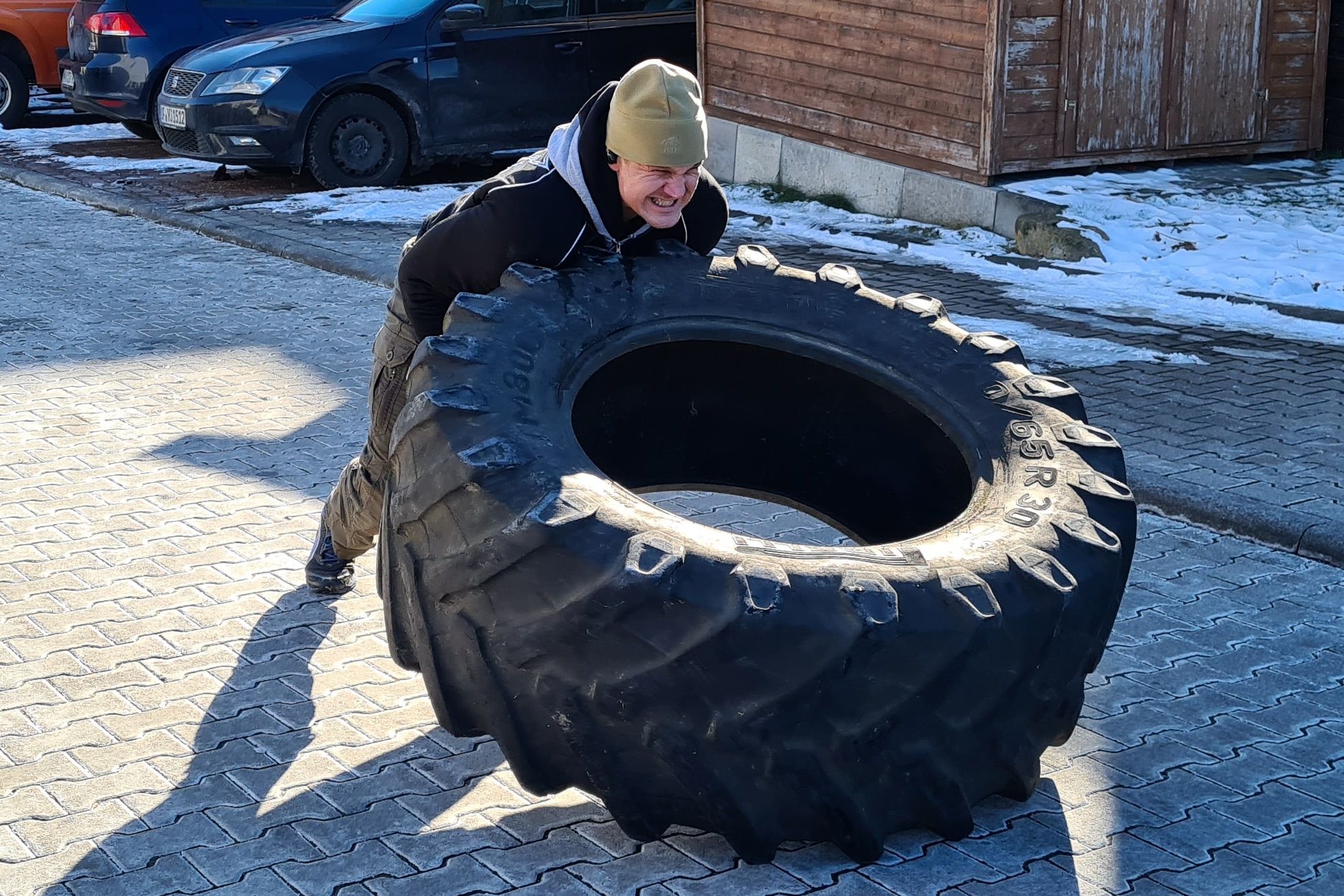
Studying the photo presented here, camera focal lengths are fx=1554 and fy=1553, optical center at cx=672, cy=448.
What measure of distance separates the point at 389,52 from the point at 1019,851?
10.0 m

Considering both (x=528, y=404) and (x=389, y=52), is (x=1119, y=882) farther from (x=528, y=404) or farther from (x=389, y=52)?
(x=389, y=52)

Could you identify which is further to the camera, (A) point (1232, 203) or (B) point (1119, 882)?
(A) point (1232, 203)

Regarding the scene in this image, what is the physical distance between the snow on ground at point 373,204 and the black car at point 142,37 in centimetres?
218

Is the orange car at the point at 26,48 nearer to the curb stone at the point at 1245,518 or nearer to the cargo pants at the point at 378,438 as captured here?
the cargo pants at the point at 378,438

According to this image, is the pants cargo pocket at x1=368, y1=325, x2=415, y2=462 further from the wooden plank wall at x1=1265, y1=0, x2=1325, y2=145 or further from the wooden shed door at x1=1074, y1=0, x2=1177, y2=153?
the wooden plank wall at x1=1265, y1=0, x2=1325, y2=145

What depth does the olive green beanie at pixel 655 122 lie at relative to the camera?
344 cm

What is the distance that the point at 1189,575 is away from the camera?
15.6 feet

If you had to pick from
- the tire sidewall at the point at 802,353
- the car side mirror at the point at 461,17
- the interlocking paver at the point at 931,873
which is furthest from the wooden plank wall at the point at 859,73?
the interlocking paver at the point at 931,873

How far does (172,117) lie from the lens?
1223cm

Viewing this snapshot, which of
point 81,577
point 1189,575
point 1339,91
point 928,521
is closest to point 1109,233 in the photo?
point 1339,91

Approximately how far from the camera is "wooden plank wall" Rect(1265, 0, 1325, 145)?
423 inches

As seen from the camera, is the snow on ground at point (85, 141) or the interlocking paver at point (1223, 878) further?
the snow on ground at point (85, 141)

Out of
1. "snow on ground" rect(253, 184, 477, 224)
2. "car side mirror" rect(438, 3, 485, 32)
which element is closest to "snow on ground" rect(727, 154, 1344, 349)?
"snow on ground" rect(253, 184, 477, 224)

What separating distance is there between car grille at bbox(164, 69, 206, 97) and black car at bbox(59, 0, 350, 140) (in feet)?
2.58
